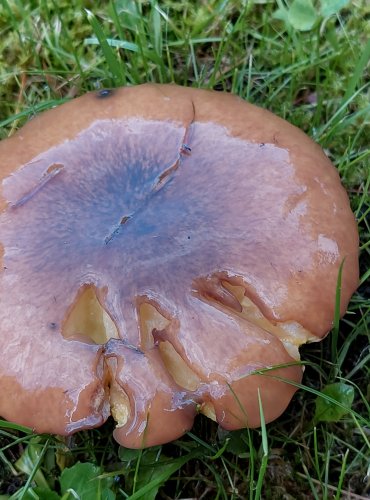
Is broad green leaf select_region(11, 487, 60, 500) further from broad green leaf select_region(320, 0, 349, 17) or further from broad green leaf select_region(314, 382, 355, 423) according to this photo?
broad green leaf select_region(320, 0, 349, 17)

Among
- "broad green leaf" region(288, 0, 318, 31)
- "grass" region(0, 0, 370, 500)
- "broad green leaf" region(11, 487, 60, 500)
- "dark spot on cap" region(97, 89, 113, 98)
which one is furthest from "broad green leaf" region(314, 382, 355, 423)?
"broad green leaf" region(288, 0, 318, 31)

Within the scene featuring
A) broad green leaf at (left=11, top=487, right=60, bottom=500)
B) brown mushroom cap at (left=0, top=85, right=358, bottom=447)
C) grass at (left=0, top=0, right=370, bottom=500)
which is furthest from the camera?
grass at (left=0, top=0, right=370, bottom=500)

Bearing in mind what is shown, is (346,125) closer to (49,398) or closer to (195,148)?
(195,148)

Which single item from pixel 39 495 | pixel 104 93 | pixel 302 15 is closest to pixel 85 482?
pixel 39 495

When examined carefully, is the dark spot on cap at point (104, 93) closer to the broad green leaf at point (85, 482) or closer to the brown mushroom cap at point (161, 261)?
the brown mushroom cap at point (161, 261)

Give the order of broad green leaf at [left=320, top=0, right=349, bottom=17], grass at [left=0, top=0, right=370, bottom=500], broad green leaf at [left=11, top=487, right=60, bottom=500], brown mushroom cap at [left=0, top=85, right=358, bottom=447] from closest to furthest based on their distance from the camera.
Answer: brown mushroom cap at [left=0, top=85, right=358, bottom=447], broad green leaf at [left=11, top=487, right=60, bottom=500], grass at [left=0, top=0, right=370, bottom=500], broad green leaf at [left=320, top=0, right=349, bottom=17]

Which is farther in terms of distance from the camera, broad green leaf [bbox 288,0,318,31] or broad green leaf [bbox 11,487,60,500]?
broad green leaf [bbox 288,0,318,31]
